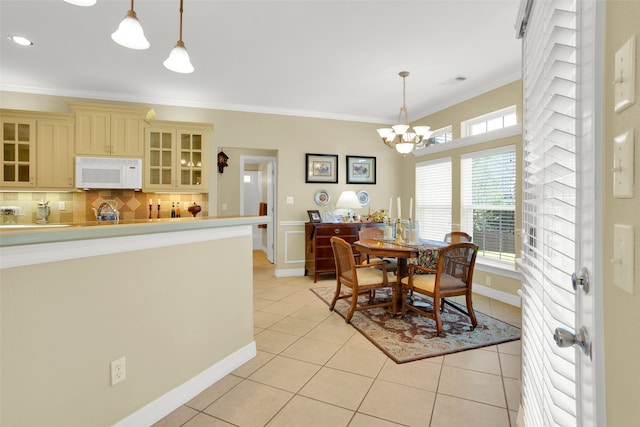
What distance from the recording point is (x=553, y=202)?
97 cm

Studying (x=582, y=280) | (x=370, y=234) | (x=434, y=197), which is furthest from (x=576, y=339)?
(x=434, y=197)

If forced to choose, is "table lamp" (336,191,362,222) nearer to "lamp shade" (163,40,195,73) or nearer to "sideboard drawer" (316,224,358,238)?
"sideboard drawer" (316,224,358,238)

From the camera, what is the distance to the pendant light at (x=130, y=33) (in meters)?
1.63

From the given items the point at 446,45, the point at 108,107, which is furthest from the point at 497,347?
the point at 108,107

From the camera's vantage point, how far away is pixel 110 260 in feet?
5.14

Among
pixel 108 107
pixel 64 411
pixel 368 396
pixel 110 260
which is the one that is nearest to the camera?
pixel 64 411

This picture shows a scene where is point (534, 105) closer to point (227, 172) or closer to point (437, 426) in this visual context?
point (437, 426)

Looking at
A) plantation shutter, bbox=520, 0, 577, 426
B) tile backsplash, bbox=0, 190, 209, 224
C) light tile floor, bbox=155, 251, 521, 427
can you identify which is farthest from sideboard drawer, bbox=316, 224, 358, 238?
plantation shutter, bbox=520, 0, 577, 426

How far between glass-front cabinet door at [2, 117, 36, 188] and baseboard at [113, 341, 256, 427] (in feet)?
12.1

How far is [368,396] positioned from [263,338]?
120 centimetres

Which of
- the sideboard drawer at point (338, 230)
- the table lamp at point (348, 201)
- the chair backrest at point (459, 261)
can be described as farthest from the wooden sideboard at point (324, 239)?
the chair backrest at point (459, 261)

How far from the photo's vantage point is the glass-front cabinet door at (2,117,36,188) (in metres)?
3.91

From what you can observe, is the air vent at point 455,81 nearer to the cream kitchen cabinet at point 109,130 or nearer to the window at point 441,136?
the window at point 441,136

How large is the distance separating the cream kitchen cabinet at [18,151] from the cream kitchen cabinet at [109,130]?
1.67 ft
